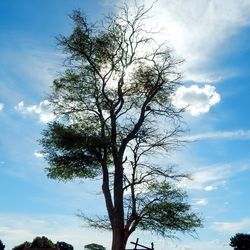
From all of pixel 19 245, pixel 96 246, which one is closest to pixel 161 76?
pixel 19 245

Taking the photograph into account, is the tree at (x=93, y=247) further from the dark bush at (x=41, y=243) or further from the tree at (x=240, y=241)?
the dark bush at (x=41, y=243)

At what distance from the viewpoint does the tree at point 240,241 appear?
45.2m

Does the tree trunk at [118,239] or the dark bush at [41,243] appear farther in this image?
the dark bush at [41,243]

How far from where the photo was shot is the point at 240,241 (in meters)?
45.9

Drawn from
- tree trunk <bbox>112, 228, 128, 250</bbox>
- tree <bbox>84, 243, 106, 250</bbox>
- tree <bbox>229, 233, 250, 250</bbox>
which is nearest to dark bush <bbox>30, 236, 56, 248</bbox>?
tree trunk <bbox>112, 228, 128, 250</bbox>

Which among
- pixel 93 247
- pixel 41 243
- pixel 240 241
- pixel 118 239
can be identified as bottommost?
pixel 118 239

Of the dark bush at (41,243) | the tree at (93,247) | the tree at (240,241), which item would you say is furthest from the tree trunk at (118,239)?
the tree at (93,247)

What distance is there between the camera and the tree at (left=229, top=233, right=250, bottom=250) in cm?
4519

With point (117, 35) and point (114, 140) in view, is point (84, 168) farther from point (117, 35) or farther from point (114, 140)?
point (117, 35)

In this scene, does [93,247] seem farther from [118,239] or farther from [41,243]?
[118,239]

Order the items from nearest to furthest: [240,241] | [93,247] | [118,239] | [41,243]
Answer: [118,239] → [41,243] → [240,241] → [93,247]

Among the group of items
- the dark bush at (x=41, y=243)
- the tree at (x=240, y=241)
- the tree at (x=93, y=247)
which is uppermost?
the tree at (x=93, y=247)

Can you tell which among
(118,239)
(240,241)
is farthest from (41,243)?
(240,241)

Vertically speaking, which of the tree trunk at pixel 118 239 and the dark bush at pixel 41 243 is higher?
the dark bush at pixel 41 243
